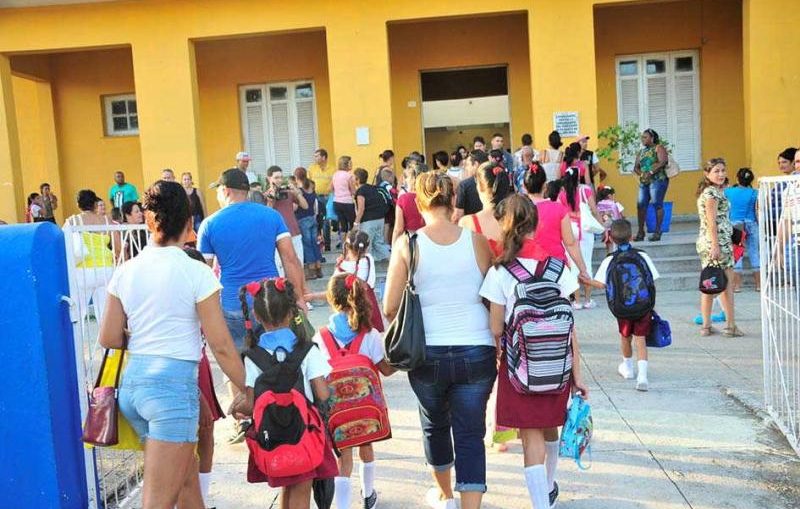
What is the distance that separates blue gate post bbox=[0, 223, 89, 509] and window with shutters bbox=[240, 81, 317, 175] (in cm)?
1277

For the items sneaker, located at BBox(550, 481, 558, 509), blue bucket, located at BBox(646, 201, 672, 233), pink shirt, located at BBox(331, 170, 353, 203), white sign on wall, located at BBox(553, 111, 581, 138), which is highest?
white sign on wall, located at BBox(553, 111, 581, 138)

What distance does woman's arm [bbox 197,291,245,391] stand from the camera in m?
3.52

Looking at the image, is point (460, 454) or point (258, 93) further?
point (258, 93)

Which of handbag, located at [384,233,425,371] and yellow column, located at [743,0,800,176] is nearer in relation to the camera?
handbag, located at [384,233,425,371]

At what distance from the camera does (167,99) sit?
14312 mm

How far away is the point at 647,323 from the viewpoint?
6500 mm

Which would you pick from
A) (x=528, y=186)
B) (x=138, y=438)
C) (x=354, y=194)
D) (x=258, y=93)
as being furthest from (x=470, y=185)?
(x=258, y=93)

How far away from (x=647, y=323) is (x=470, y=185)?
185cm

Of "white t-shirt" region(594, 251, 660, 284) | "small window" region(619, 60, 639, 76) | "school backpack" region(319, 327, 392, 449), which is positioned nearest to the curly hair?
"school backpack" region(319, 327, 392, 449)

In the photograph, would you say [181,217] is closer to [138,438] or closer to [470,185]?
[138,438]

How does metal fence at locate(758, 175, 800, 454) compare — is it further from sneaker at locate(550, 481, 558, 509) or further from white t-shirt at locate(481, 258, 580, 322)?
white t-shirt at locate(481, 258, 580, 322)

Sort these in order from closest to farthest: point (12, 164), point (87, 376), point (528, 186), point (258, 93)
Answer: point (87, 376), point (528, 186), point (12, 164), point (258, 93)

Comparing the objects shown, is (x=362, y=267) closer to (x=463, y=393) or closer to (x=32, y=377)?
(x=463, y=393)

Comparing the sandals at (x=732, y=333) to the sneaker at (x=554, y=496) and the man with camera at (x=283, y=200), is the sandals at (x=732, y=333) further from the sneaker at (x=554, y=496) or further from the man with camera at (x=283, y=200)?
the man with camera at (x=283, y=200)
